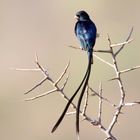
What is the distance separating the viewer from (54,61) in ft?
29.9

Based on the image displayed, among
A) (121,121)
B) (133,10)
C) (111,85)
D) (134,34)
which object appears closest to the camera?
(121,121)

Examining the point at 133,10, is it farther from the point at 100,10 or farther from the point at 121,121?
the point at 121,121

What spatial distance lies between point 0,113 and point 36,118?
12.0 inches

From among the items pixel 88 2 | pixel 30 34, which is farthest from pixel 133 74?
pixel 88 2

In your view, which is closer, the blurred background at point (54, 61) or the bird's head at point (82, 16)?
the bird's head at point (82, 16)

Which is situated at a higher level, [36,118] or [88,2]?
[88,2]

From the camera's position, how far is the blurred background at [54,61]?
25.2ft

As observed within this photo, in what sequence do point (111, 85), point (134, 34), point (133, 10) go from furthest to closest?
1. point (133, 10)
2. point (134, 34)
3. point (111, 85)

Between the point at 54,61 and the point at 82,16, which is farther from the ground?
the point at 82,16

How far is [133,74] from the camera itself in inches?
339

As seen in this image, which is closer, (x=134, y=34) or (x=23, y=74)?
(x=23, y=74)

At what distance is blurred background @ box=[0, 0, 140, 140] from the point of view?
7672 mm

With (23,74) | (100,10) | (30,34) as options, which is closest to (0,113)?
(23,74)

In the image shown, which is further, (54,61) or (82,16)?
(54,61)
